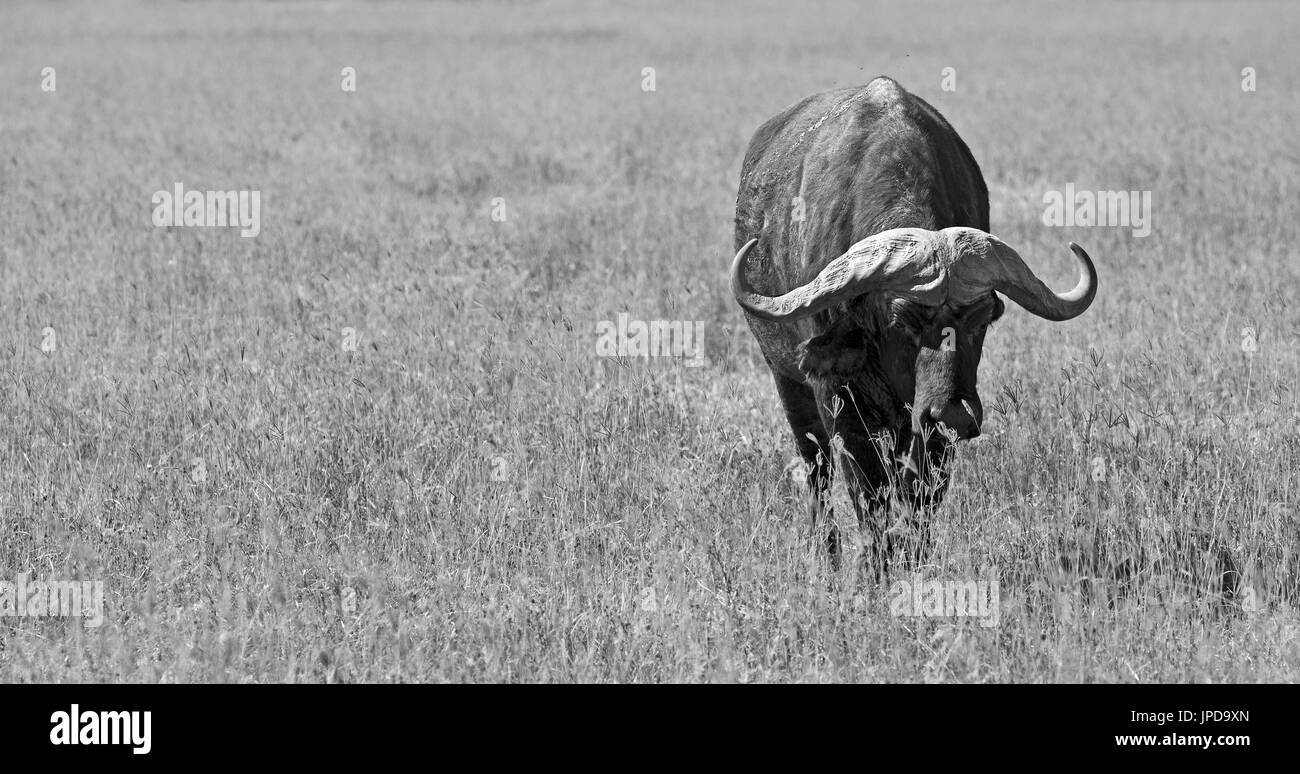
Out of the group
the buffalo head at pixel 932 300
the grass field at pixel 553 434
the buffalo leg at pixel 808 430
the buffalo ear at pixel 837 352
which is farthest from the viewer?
the buffalo leg at pixel 808 430

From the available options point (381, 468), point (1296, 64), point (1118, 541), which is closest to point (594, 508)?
point (381, 468)

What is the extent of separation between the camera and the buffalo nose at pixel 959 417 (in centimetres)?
462

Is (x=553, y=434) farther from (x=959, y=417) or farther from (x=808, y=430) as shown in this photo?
(x=959, y=417)

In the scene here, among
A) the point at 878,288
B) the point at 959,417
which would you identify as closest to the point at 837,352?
the point at 878,288

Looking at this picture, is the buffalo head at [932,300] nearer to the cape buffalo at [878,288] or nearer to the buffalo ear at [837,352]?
the cape buffalo at [878,288]

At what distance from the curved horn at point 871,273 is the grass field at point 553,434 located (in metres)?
0.97

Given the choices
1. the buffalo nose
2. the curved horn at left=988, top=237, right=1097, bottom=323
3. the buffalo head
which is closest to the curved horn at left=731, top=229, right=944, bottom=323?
the buffalo head

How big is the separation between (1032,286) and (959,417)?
0.63 m

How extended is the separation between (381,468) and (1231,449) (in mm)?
3918

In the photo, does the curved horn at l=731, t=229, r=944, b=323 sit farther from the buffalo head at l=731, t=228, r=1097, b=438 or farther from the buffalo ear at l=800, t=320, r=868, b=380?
the buffalo ear at l=800, t=320, r=868, b=380

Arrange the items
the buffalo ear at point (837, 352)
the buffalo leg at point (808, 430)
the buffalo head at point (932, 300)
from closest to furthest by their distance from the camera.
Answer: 1. the buffalo head at point (932, 300)
2. the buffalo ear at point (837, 352)
3. the buffalo leg at point (808, 430)

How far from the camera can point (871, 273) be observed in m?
4.79

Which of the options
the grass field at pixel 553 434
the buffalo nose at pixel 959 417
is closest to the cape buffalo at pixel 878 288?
the buffalo nose at pixel 959 417
